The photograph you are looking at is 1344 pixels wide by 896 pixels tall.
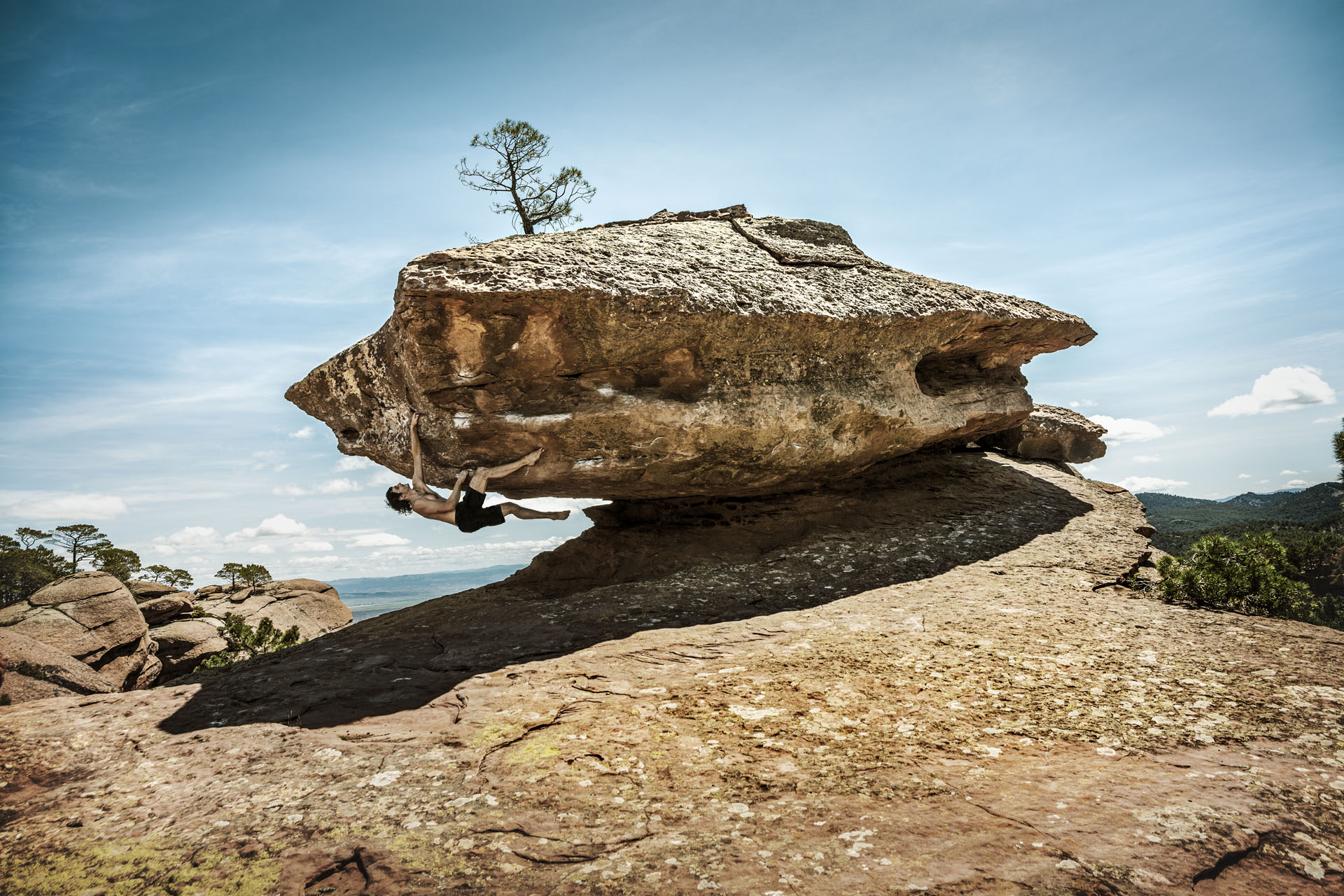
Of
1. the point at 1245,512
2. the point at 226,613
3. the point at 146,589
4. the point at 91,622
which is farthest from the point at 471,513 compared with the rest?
the point at 1245,512

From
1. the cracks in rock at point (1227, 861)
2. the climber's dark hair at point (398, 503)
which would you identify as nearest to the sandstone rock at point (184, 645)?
the climber's dark hair at point (398, 503)

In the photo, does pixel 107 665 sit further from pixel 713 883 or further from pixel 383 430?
pixel 713 883

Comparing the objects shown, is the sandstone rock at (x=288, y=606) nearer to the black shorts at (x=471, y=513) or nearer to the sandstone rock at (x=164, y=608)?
the sandstone rock at (x=164, y=608)

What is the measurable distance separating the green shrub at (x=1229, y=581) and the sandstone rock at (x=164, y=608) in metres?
29.9

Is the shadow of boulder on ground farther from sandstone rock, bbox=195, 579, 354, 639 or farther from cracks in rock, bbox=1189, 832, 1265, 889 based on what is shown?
sandstone rock, bbox=195, 579, 354, 639

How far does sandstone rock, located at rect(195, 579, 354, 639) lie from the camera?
2623cm

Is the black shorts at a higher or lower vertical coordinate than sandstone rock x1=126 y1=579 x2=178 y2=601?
higher

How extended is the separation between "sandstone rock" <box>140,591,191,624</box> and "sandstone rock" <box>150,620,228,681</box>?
111 centimetres

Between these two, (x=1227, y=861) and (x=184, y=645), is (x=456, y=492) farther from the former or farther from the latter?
(x=184, y=645)

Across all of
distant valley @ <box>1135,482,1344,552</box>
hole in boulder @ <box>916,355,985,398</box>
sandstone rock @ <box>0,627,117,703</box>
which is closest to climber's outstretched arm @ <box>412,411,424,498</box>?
sandstone rock @ <box>0,627,117,703</box>

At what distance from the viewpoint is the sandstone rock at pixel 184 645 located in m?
22.0

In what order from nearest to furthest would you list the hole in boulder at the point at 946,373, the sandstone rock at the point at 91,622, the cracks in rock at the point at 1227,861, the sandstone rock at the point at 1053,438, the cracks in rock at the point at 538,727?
the cracks in rock at the point at 1227,861 → the cracks in rock at the point at 538,727 → the hole in boulder at the point at 946,373 → the sandstone rock at the point at 1053,438 → the sandstone rock at the point at 91,622

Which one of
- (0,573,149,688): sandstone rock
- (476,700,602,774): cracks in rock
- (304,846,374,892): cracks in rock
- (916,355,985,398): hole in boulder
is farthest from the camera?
(0,573,149,688): sandstone rock

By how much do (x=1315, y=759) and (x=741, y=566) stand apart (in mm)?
6610
